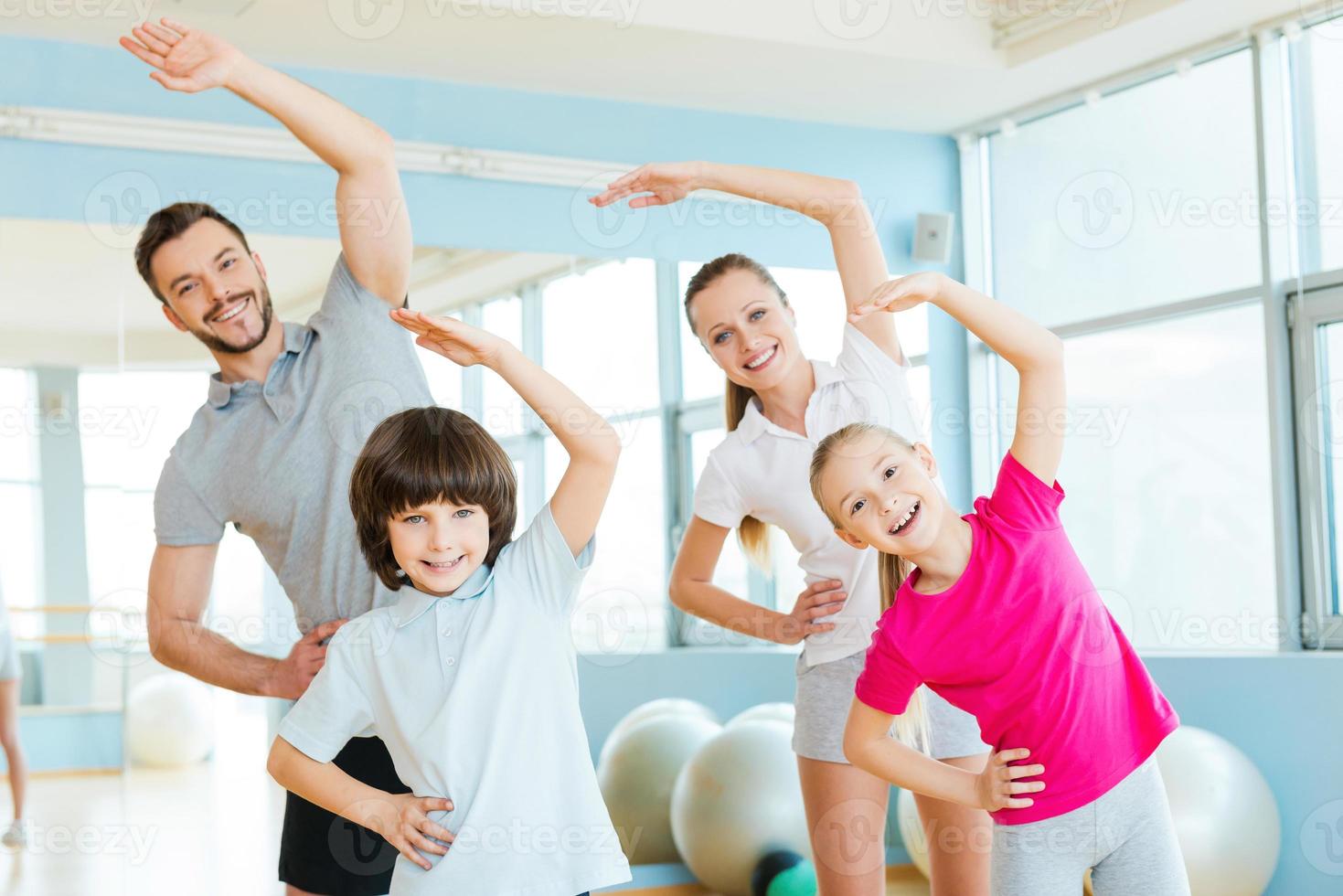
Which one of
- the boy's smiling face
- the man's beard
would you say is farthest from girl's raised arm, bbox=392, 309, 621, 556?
the man's beard

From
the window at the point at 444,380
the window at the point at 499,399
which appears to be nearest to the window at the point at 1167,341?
the window at the point at 499,399

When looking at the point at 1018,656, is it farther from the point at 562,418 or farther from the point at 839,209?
the point at 839,209

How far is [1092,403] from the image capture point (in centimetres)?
441

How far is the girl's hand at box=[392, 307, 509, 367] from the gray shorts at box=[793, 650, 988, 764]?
0.82 m

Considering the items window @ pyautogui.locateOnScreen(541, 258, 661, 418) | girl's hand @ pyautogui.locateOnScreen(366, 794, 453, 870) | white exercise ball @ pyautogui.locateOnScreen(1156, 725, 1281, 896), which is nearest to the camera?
girl's hand @ pyautogui.locateOnScreen(366, 794, 453, 870)

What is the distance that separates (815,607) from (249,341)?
3.12 feet

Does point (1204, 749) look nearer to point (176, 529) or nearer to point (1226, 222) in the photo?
point (1226, 222)

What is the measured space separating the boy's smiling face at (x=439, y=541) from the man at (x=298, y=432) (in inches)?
9.0

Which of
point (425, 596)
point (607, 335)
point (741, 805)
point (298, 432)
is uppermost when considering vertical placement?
point (607, 335)

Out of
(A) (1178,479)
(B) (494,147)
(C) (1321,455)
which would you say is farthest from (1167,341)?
(B) (494,147)

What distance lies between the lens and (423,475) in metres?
1.62

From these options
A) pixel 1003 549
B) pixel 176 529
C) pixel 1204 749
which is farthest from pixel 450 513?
pixel 1204 749

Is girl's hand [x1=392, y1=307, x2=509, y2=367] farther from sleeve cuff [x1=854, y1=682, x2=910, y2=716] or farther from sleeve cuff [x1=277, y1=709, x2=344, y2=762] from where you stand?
sleeve cuff [x1=854, y1=682, x2=910, y2=716]

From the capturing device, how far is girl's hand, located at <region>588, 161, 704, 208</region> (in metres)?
2.05
